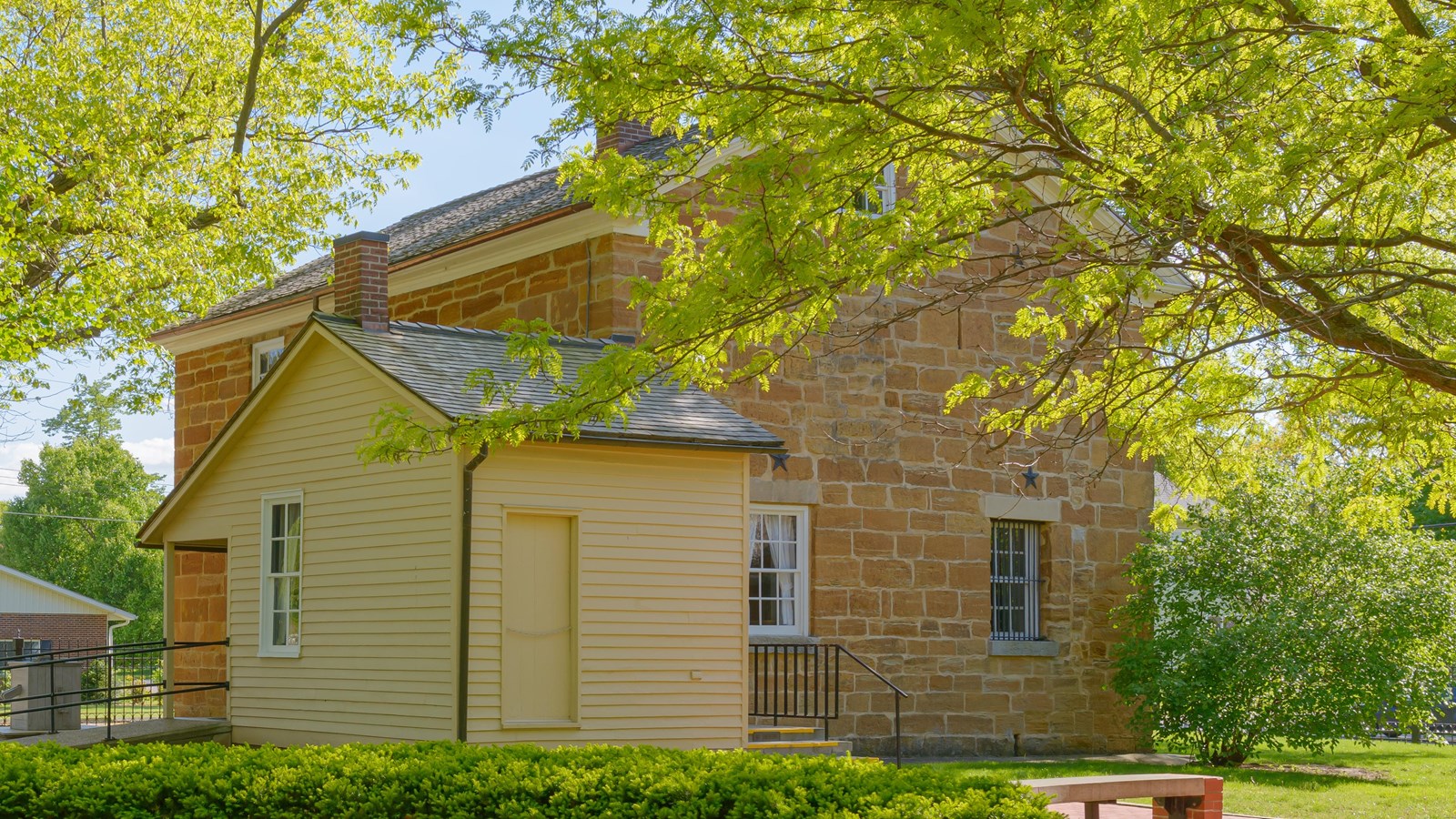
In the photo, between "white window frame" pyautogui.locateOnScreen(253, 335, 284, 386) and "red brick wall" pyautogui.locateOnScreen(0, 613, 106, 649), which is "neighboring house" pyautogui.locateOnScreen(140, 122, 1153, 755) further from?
"red brick wall" pyautogui.locateOnScreen(0, 613, 106, 649)

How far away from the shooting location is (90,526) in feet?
216

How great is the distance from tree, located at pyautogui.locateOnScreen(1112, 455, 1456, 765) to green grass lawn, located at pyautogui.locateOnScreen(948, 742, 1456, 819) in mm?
693

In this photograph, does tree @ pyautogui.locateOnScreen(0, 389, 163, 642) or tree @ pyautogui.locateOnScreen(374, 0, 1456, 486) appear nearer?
tree @ pyautogui.locateOnScreen(374, 0, 1456, 486)

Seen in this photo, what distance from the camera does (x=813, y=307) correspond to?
9922mm

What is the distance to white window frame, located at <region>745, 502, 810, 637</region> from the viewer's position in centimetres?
1608

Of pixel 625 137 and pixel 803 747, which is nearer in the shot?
pixel 803 747

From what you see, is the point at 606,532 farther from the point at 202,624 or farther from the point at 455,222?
the point at 202,624

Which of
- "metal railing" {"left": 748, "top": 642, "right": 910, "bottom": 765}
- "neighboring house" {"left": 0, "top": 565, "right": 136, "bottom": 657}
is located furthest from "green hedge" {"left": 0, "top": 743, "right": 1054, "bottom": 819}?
"neighboring house" {"left": 0, "top": 565, "right": 136, "bottom": 657}

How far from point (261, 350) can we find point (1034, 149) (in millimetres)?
14166

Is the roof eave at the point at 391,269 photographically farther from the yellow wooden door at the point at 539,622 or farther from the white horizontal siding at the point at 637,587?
the yellow wooden door at the point at 539,622

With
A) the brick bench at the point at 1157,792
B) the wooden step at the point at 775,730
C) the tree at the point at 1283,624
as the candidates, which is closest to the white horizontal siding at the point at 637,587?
the wooden step at the point at 775,730

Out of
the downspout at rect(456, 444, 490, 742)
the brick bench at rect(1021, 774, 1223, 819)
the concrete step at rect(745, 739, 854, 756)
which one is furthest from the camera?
the concrete step at rect(745, 739, 854, 756)

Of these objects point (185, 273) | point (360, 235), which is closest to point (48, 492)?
point (185, 273)

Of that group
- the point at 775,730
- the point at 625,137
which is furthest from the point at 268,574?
the point at 625,137
